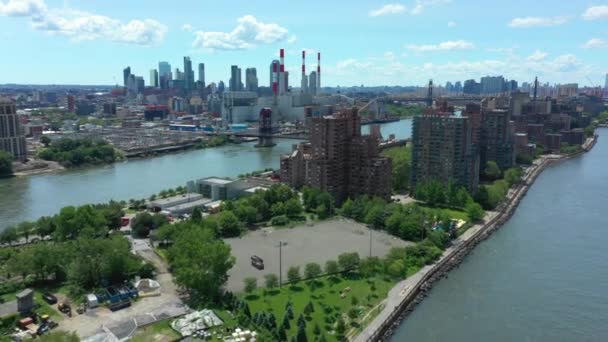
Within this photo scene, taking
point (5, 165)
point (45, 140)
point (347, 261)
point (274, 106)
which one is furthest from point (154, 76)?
point (347, 261)

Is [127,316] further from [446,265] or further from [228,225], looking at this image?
[446,265]

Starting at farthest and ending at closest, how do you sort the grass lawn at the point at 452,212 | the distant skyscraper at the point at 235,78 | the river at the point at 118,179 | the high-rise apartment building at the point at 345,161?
the distant skyscraper at the point at 235,78 < the river at the point at 118,179 < the high-rise apartment building at the point at 345,161 < the grass lawn at the point at 452,212

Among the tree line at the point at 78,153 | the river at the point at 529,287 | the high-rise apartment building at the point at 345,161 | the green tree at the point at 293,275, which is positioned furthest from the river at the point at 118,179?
the river at the point at 529,287

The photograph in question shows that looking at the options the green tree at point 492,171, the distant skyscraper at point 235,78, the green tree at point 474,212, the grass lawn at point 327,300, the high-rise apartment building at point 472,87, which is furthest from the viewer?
the high-rise apartment building at point 472,87

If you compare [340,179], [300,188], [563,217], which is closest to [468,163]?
[563,217]

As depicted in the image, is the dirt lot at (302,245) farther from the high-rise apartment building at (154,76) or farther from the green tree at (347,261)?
the high-rise apartment building at (154,76)

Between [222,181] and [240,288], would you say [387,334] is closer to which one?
[240,288]
